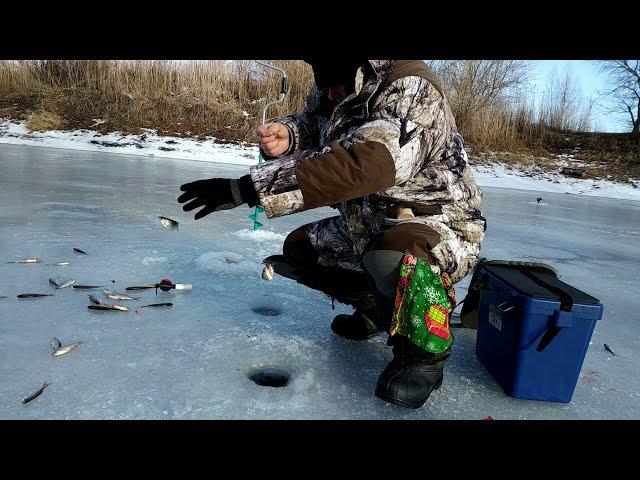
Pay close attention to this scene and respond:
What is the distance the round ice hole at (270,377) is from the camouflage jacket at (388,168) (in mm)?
603

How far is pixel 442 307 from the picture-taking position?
1.48 m

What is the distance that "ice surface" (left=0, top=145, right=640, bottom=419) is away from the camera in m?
1.43

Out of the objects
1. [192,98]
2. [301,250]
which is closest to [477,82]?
[192,98]

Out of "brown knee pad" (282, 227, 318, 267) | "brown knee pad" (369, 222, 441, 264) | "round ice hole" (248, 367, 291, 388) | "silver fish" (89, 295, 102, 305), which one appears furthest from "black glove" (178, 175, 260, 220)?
"silver fish" (89, 295, 102, 305)

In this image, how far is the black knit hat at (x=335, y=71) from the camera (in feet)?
5.25

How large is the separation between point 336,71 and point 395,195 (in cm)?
51

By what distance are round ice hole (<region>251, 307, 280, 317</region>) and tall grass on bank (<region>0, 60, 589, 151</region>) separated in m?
10.6

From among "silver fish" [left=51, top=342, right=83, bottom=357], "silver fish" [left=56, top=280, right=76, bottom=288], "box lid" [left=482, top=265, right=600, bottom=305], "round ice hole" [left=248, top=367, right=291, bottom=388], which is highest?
"box lid" [left=482, top=265, right=600, bottom=305]

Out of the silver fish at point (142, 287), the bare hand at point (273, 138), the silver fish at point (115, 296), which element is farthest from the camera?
the silver fish at point (142, 287)

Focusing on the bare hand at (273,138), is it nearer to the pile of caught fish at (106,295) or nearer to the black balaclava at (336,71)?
the black balaclava at (336,71)

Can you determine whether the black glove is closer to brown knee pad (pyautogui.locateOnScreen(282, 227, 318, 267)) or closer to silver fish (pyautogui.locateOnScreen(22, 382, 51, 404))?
silver fish (pyautogui.locateOnScreen(22, 382, 51, 404))

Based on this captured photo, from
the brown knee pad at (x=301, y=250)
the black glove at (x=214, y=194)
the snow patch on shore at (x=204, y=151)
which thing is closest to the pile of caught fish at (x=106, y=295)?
the brown knee pad at (x=301, y=250)
